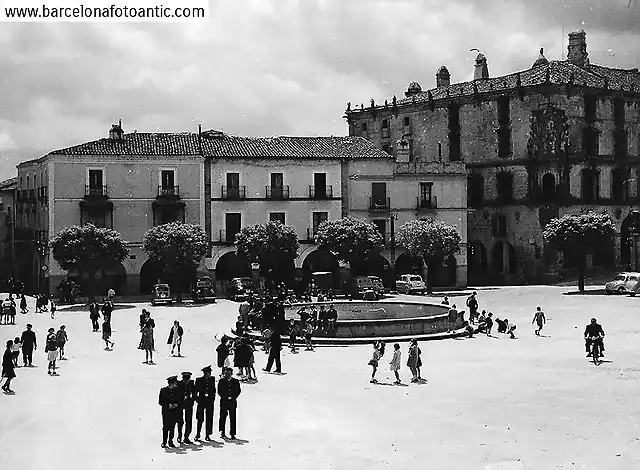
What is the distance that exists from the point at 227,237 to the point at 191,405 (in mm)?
36549

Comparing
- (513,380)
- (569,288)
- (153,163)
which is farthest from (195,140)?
(513,380)

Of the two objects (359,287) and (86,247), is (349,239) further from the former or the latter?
(86,247)

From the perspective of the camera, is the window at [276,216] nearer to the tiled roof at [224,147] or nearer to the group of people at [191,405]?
the tiled roof at [224,147]

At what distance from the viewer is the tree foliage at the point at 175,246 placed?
154ft

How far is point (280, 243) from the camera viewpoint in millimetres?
49219

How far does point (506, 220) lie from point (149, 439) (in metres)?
52.2

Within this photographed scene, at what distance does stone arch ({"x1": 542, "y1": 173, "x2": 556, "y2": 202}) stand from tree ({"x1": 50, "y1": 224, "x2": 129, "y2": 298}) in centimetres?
3103

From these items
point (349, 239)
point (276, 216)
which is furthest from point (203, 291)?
point (349, 239)

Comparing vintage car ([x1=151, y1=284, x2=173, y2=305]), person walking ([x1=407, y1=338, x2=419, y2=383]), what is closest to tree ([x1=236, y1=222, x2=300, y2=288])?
vintage car ([x1=151, y1=284, x2=173, y2=305])

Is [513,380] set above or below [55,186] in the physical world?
below

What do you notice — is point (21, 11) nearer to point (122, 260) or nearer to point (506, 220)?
point (122, 260)

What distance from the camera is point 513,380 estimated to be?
22328mm

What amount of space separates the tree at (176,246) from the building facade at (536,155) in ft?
70.5

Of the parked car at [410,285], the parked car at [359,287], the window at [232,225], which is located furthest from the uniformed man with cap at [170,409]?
the window at [232,225]
